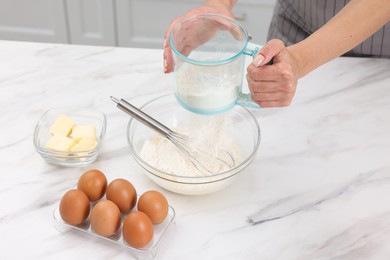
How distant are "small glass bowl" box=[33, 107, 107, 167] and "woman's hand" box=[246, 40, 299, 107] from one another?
0.34 meters

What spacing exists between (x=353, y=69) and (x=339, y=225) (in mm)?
536

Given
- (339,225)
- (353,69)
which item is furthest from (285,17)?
(339,225)

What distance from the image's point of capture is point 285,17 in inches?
61.7

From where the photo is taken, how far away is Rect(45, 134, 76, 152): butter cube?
3.50ft

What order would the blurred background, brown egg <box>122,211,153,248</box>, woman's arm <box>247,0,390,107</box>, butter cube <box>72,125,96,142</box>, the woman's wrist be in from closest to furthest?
brown egg <box>122,211,153,248</box> < woman's arm <box>247,0,390,107</box> < butter cube <box>72,125,96,142</box> < the woman's wrist < the blurred background

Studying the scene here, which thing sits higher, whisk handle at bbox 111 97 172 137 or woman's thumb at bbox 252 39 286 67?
woman's thumb at bbox 252 39 286 67

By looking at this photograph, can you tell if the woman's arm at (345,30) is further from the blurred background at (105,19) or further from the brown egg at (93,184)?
the blurred background at (105,19)

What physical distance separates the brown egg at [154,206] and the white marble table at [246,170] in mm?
42

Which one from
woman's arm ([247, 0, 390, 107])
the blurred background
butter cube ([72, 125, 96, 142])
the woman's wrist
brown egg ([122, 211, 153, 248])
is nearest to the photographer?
brown egg ([122, 211, 153, 248])

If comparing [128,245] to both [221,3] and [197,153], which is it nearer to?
[197,153]

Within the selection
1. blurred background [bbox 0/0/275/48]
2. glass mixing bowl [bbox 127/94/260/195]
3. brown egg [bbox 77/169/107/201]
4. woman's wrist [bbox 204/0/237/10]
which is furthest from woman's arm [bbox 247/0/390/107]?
blurred background [bbox 0/0/275/48]

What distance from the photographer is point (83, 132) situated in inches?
43.8

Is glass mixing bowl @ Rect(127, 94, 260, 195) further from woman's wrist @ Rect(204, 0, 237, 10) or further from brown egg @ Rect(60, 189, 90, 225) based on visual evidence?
woman's wrist @ Rect(204, 0, 237, 10)

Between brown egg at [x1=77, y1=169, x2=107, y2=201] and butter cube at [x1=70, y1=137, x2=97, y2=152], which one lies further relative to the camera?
butter cube at [x1=70, y1=137, x2=97, y2=152]
